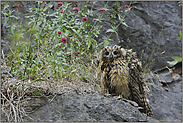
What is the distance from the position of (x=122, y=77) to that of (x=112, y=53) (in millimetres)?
407

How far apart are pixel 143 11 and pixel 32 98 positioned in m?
3.49

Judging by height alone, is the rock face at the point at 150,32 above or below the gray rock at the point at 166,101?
above

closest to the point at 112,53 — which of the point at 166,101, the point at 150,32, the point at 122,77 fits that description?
the point at 122,77

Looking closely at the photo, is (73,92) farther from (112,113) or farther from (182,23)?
(182,23)

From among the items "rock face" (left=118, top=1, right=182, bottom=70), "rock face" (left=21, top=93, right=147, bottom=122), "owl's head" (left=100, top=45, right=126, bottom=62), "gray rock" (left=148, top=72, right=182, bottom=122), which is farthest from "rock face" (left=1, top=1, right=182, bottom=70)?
"rock face" (left=21, top=93, right=147, bottom=122)

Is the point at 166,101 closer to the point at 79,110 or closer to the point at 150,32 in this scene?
the point at 150,32

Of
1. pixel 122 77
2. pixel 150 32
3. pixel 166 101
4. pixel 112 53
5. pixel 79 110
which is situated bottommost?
pixel 166 101

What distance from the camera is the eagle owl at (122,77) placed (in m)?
2.59

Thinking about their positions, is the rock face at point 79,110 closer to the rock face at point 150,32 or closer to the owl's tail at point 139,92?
the owl's tail at point 139,92

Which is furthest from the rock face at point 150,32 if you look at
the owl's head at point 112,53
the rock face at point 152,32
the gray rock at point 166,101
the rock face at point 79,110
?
the rock face at point 79,110

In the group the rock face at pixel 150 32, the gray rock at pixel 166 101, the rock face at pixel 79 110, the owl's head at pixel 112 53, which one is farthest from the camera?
the rock face at pixel 150 32

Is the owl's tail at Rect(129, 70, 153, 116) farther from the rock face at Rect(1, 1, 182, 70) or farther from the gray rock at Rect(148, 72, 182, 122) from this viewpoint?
the rock face at Rect(1, 1, 182, 70)

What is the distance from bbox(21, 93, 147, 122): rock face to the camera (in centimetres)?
183

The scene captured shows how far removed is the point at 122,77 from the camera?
2.58 meters
